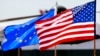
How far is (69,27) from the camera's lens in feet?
10.0

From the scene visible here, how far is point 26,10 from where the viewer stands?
4.16m

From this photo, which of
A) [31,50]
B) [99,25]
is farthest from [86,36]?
[31,50]

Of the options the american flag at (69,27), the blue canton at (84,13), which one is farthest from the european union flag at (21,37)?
the blue canton at (84,13)

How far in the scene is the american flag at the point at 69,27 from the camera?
3.00 m

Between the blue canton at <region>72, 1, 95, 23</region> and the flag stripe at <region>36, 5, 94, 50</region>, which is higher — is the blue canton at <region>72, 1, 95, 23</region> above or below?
above

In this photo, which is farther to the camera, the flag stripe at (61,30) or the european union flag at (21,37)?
the european union flag at (21,37)

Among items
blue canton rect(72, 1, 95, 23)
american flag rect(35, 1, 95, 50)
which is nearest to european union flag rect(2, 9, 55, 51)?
american flag rect(35, 1, 95, 50)

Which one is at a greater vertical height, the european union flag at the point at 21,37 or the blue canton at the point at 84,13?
the blue canton at the point at 84,13

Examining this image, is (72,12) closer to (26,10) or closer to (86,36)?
(86,36)

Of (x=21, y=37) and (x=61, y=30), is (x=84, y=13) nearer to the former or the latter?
(x=61, y=30)

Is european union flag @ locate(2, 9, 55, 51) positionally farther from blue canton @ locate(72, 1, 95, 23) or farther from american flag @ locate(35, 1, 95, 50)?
blue canton @ locate(72, 1, 95, 23)

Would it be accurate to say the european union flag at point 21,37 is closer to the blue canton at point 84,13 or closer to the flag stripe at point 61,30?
the flag stripe at point 61,30

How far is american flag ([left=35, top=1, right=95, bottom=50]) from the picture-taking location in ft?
9.83

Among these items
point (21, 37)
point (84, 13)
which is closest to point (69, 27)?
point (84, 13)
